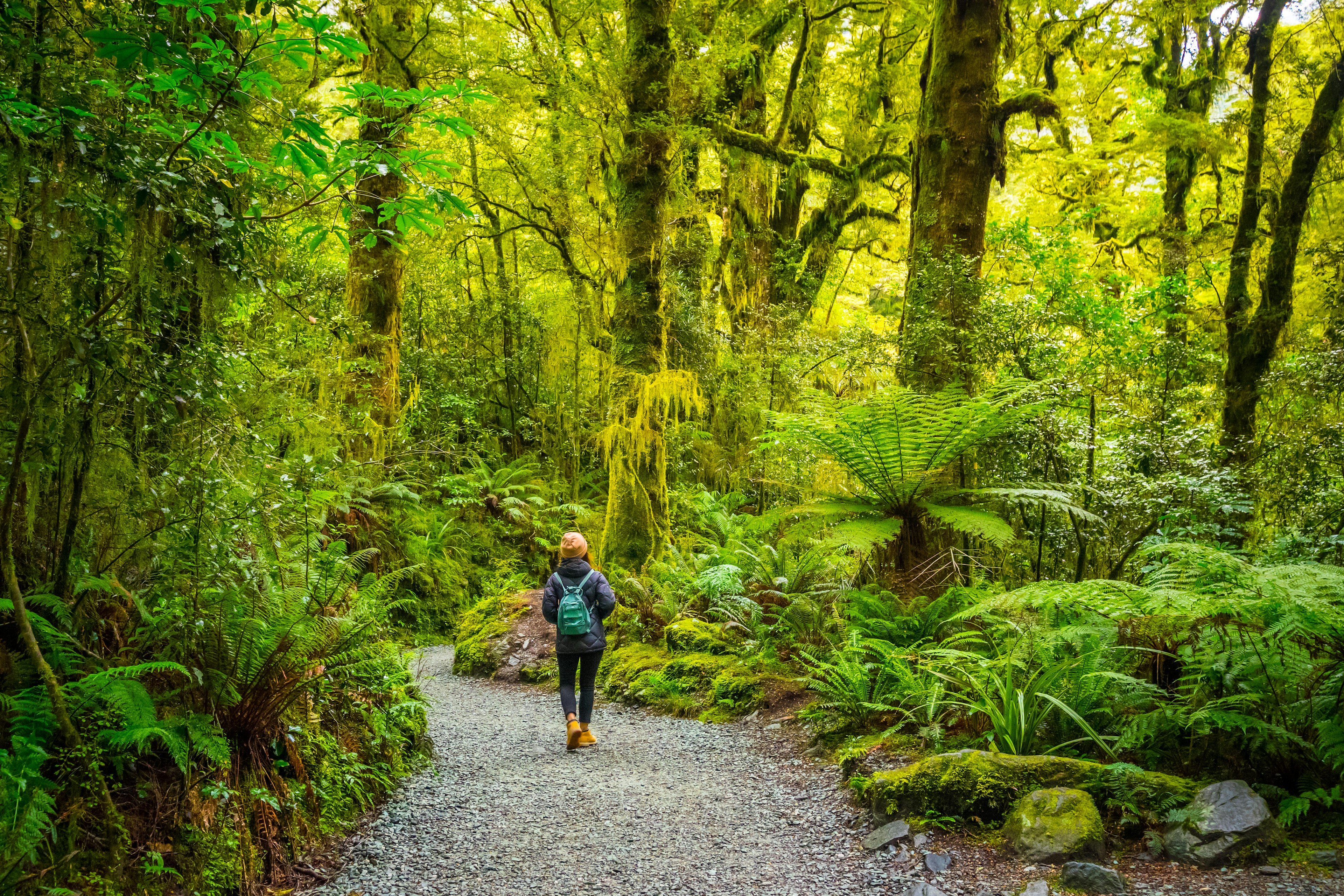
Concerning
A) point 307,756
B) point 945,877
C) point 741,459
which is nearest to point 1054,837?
point 945,877

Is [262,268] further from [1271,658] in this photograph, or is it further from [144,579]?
[1271,658]

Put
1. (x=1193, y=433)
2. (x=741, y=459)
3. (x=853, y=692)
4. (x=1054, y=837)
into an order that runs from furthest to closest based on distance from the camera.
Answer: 1. (x=741, y=459)
2. (x=1193, y=433)
3. (x=853, y=692)
4. (x=1054, y=837)

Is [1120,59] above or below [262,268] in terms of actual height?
above

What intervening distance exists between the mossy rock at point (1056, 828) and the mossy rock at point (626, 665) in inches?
151

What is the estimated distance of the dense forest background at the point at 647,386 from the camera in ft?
8.29

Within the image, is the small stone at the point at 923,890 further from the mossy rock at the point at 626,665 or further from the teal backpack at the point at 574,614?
the mossy rock at the point at 626,665

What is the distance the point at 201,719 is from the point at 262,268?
1.82 metres

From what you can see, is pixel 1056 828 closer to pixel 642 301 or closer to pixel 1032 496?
pixel 1032 496

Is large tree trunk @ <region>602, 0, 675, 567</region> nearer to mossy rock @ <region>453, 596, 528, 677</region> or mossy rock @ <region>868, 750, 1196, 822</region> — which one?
mossy rock @ <region>453, 596, 528, 677</region>

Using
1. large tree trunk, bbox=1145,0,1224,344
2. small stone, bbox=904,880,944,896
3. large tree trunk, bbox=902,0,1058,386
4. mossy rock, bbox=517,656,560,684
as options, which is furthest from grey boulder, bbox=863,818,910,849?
large tree trunk, bbox=1145,0,1224,344

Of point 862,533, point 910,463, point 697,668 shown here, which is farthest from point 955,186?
point 697,668

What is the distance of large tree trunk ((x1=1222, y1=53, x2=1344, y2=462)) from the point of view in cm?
741

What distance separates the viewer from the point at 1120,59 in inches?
531

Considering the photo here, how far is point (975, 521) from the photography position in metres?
4.77
